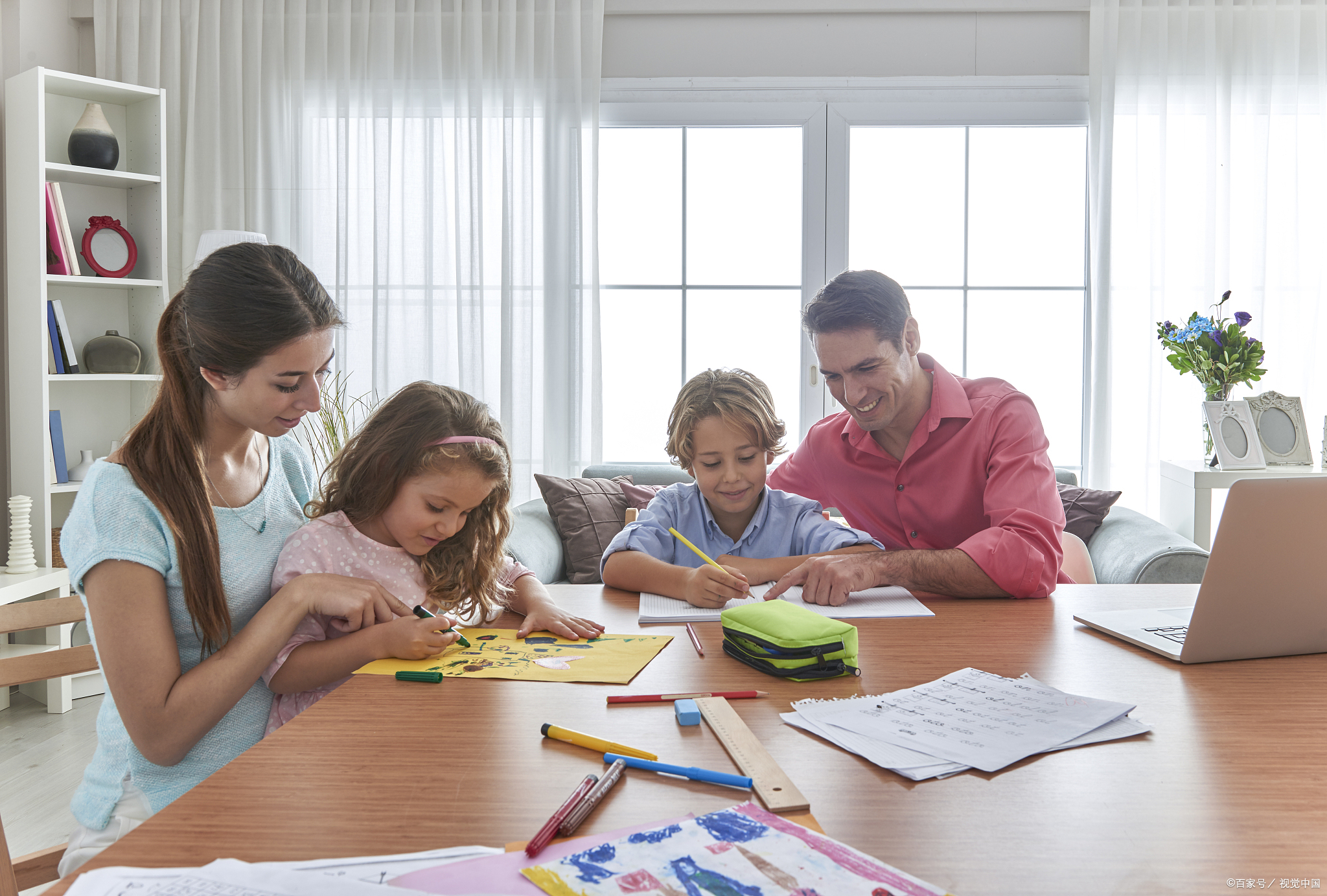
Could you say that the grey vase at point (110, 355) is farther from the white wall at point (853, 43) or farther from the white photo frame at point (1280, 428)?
the white photo frame at point (1280, 428)

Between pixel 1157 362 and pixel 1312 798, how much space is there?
3.02 m

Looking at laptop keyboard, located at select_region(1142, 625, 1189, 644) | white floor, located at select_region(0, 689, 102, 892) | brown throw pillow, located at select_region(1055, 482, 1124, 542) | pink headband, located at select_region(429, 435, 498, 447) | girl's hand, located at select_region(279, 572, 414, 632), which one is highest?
pink headband, located at select_region(429, 435, 498, 447)

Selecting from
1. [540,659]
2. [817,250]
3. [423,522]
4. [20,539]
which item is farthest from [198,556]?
[817,250]

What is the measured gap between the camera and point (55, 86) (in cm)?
305

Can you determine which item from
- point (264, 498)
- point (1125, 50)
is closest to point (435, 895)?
point (264, 498)

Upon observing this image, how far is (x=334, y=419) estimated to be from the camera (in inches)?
133

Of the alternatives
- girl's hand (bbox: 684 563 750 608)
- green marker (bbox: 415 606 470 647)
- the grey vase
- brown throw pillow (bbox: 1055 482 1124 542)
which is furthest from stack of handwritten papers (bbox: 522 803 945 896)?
the grey vase

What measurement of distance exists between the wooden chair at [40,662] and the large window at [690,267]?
8.20 ft

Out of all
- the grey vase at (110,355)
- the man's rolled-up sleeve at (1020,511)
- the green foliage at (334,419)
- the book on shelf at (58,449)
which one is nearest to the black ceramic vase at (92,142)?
the grey vase at (110,355)

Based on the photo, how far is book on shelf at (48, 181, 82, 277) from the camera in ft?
9.81

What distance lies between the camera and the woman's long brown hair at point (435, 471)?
1.22 m

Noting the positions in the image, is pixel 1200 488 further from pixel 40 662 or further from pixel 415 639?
pixel 40 662

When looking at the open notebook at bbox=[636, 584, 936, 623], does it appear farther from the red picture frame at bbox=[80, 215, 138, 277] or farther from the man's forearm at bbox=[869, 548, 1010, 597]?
the red picture frame at bbox=[80, 215, 138, 277]

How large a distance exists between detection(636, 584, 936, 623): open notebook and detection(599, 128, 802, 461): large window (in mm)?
2200
